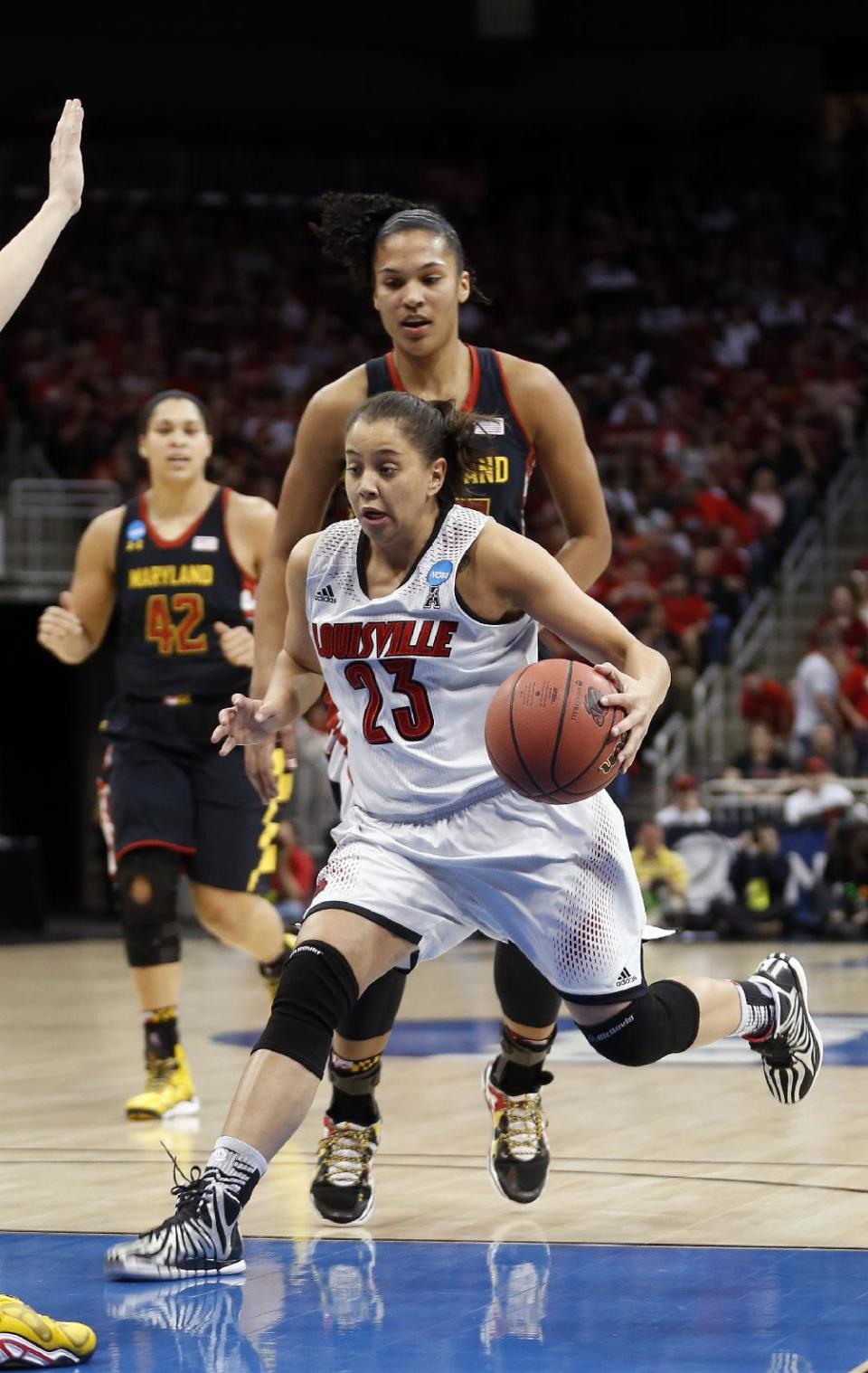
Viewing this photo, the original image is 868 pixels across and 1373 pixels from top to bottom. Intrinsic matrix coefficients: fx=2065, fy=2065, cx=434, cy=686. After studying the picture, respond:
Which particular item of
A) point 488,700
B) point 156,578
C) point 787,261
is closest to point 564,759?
point 488,700

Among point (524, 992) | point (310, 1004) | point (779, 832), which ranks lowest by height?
point (779, 832)

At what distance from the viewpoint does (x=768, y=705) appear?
15.1 meters

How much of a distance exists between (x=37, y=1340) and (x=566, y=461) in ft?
8.43

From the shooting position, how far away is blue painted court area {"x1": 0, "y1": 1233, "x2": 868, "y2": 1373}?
3553 millimetres

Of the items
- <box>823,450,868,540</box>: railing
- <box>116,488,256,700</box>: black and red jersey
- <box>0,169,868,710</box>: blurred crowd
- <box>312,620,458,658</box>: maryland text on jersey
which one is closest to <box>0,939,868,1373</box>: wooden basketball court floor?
<box>312,620,458,658</box>: maryland text on jersey

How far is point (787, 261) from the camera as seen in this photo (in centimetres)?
2184

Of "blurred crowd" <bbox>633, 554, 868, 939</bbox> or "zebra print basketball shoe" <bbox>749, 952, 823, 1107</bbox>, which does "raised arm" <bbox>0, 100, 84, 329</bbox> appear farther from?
"blurred crowd" <bbox>633, 554, 868, 939</bbox>

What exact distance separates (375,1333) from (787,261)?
1935cm

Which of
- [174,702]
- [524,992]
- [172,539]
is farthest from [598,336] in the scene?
[524,992]

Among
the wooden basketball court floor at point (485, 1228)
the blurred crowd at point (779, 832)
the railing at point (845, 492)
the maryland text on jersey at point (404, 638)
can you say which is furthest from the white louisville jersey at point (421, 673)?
the railing at point (845, 492)

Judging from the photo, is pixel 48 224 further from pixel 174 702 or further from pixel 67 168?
pixel 174 702

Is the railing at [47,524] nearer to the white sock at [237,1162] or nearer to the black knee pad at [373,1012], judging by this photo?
the black knee pad at [373,1012]

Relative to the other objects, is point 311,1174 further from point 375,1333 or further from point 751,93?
point 751,93

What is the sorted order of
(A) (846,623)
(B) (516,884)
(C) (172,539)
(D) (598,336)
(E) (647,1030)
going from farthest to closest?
(D) (598,336)
(A) (846,623)
(C) (172,539)
(E) (647,1030)
(B) (516,884)
